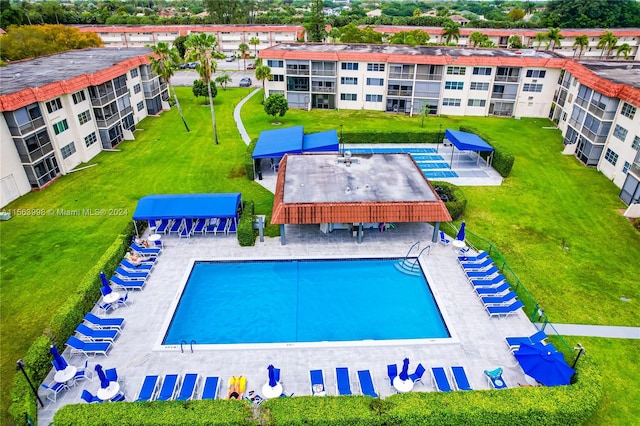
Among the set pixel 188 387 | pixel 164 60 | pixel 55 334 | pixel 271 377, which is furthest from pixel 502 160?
pixel 164 60

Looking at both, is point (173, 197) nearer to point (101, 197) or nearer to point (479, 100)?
point (101, 197)

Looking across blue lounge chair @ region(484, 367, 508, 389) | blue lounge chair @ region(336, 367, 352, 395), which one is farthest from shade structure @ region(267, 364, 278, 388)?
blue lounge chair @ region(484, 367, 508, 389)

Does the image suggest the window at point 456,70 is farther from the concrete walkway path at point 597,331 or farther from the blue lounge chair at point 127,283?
the blue lounge chair at point 127,283

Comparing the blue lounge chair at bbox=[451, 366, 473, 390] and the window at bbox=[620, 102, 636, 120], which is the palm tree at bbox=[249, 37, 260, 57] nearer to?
the window at bbox=[620, 102, 636, 120]

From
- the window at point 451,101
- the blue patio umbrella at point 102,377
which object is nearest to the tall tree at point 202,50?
the window at point 451,101

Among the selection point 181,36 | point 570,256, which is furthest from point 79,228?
point 181,36

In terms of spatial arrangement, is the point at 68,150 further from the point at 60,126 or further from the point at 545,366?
the point at 545,366
